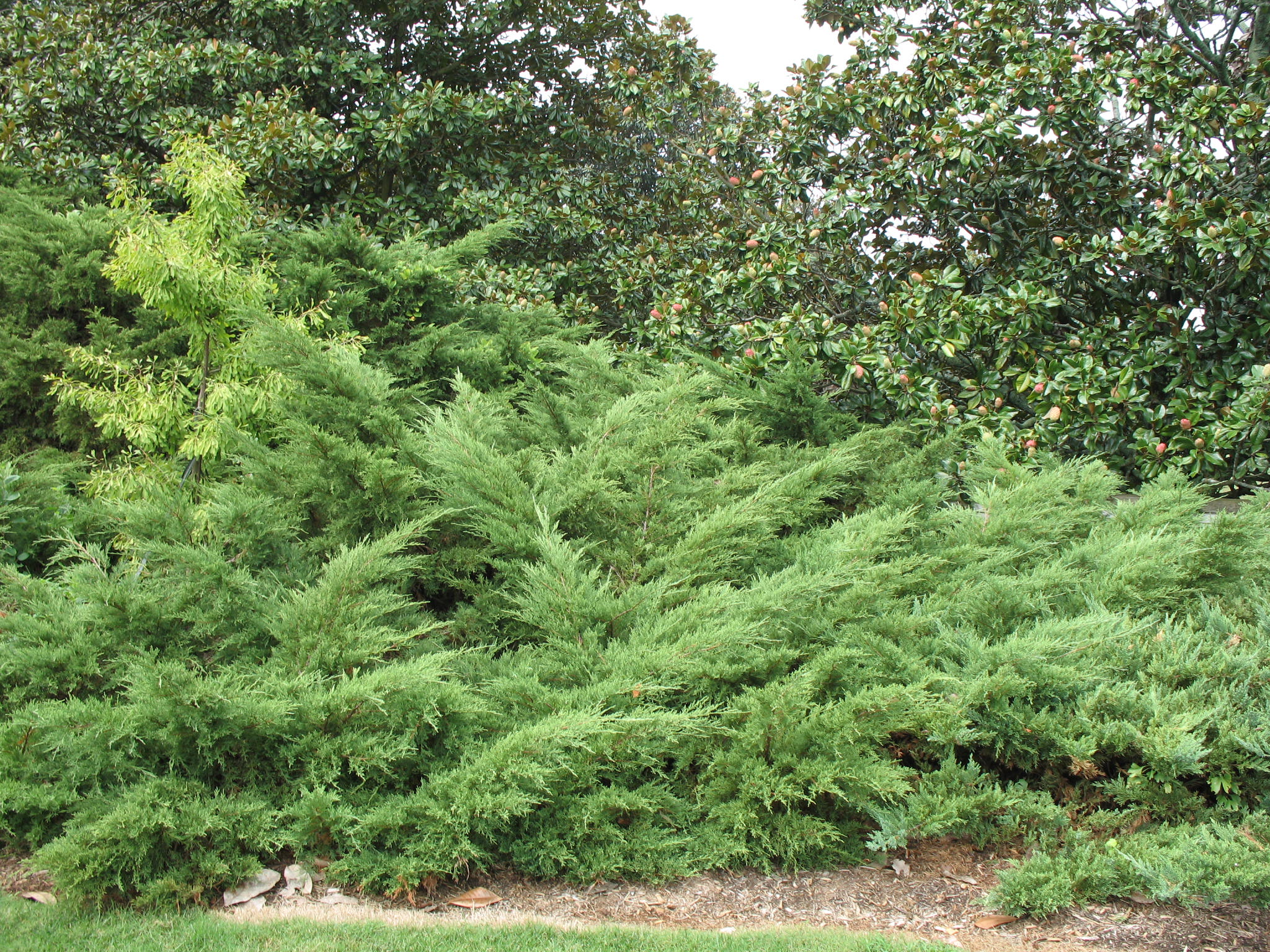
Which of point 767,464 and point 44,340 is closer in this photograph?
point 767,464

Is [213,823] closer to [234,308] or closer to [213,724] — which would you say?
[213,724]

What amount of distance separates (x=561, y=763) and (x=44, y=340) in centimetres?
617

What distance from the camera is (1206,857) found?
8.02 feet

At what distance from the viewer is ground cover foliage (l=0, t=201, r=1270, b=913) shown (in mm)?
2668

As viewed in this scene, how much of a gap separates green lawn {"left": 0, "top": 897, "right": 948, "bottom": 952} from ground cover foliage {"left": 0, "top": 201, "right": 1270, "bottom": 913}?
126mm

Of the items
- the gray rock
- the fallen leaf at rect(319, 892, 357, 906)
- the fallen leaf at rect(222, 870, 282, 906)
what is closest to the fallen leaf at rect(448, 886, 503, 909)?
the fallen leaf at rect(319, 892, 357, 906)

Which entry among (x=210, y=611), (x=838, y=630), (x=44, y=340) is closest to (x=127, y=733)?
(x=210, y=611)

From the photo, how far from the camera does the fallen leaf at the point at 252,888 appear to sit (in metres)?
2.67

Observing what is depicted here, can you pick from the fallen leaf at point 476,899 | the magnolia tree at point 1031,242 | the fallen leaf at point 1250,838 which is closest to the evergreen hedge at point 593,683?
the fallen leaf at point 1250,838

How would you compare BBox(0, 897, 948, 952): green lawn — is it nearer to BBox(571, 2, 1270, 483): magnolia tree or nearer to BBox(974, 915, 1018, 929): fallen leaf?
BBox(974, 915, 1018, 929): fallen leaf

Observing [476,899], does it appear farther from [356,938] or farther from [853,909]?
[853,909]

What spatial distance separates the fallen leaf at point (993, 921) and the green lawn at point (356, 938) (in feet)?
0.77

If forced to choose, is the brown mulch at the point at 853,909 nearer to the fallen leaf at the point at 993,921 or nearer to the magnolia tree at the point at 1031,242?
the fallen leaf at the point at 993,921

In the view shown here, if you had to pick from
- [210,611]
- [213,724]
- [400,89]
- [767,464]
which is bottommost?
[213,724]
